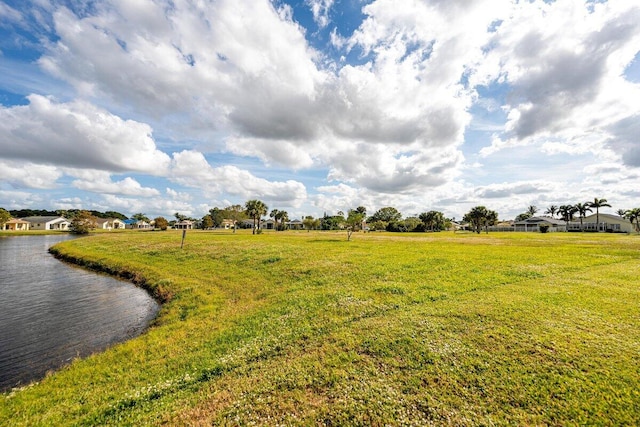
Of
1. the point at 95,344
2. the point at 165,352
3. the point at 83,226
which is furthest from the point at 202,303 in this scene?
the point at 83,226

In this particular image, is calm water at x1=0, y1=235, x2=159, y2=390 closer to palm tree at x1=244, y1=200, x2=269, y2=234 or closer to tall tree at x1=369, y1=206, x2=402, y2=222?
palm tree at x1=244, y1=200, x2=269, y2=234

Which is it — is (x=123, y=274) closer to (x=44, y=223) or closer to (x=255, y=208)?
(x=255, y=208)

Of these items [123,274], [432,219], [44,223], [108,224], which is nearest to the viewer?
[123,274]

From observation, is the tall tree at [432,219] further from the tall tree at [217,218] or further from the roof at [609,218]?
the tall tree at [217,218]

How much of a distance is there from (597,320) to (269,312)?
14811mm

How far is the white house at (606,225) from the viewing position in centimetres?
11562

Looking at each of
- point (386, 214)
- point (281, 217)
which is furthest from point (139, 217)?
point (386, 214)

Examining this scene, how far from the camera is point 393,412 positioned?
665 cm

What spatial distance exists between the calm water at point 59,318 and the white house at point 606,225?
159474 millimetres

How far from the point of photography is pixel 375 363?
8.80 meters

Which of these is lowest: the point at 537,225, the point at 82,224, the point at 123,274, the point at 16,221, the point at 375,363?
the point at 123,274

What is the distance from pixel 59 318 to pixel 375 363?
66.8 ft

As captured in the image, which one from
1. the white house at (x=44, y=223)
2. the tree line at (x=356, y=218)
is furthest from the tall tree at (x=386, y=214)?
the white house at (x=44, y=223)

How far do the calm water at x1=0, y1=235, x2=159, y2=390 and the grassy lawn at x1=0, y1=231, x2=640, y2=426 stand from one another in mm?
2143
